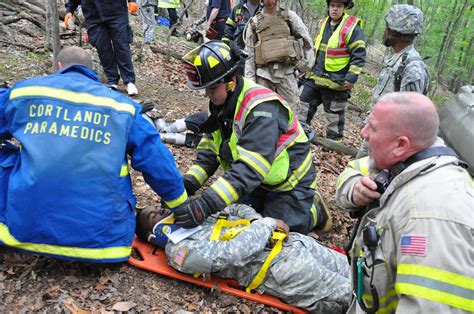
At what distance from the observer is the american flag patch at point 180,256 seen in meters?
3.11

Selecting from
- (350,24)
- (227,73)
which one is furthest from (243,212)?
(350,24)

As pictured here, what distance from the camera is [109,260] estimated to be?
298cm

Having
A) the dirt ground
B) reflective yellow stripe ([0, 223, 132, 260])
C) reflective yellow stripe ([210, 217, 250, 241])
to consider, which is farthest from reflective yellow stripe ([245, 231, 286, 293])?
reflective yellow stripe ([0, 223, 132, 260])

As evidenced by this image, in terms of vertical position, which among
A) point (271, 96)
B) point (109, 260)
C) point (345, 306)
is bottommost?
point (345, 306)

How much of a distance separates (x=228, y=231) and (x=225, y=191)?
341 mm

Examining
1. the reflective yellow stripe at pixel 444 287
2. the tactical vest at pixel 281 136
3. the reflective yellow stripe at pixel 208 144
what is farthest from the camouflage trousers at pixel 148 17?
the reflective yellow stripe at pixel 444 287

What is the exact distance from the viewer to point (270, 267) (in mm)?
3158

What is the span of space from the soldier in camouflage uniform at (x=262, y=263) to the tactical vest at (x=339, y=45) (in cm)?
418

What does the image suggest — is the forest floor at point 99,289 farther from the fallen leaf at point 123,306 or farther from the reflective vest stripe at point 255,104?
the reflective vest stripe at point 255,104

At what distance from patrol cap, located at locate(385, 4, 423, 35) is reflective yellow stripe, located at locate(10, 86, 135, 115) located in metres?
3.19

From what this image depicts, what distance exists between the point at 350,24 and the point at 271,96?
3722 millimetres

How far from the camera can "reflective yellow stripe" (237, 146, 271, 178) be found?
3252 millimetres

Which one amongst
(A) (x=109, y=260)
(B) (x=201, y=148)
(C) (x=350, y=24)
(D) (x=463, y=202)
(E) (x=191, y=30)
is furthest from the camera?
(E) (x=191, y=30)

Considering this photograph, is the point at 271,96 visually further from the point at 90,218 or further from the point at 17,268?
the point at 17,268
